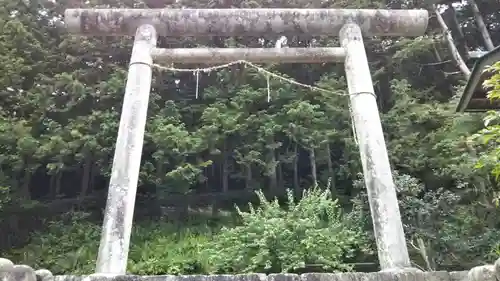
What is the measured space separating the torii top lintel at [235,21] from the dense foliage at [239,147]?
9.58ft

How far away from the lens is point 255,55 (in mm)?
6137

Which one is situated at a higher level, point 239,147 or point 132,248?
point 239,147

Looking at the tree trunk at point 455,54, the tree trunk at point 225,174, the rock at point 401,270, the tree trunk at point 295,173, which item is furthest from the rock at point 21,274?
the tree trunk at point 455,54

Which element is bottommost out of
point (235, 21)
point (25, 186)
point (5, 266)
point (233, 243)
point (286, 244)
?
point (5, 266)

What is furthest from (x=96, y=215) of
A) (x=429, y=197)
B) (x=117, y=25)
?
(x=429, y=197)

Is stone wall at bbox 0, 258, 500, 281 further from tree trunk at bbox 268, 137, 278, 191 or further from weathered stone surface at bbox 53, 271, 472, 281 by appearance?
A: tree trunk at bbox 268, 137, 278, 191

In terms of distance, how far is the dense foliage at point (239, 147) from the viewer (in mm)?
7953

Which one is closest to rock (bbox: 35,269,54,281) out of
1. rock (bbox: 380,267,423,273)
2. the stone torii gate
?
the stone torii gate

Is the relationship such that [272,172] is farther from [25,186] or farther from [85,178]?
[25,186]

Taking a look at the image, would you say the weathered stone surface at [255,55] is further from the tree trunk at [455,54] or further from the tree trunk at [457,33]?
the tree trunk at [457,33]

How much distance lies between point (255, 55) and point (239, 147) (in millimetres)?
5351

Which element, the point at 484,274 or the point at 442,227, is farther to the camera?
the point at 442,227

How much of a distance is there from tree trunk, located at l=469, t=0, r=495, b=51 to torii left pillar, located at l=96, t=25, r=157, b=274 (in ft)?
33.1

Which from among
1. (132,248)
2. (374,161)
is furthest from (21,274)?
(132,248)
